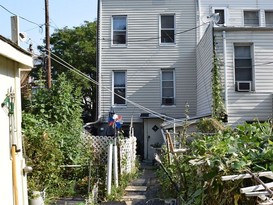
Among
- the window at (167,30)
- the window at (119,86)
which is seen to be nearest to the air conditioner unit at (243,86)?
the window at (167,30)

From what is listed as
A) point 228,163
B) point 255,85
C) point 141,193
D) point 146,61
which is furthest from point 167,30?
point 228,163

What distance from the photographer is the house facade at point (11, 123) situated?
14.9 ft

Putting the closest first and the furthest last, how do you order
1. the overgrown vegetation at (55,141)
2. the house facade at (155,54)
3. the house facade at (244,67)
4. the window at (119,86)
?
the overgrown vegetation at (55,141), the house facade at (244,67), the house facade at (155,54), the window at (119,86)

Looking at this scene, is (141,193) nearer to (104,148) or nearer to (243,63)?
(104,148)

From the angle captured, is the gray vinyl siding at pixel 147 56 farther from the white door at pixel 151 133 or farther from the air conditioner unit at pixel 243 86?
the air conditioner unit at pixel 243 86

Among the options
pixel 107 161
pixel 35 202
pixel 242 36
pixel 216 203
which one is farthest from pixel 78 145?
pixel 242 36

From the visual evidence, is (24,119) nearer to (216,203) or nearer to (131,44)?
(216,203)

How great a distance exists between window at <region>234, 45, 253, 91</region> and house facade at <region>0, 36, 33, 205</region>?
1097 centimetres

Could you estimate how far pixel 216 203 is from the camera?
400 centimetres

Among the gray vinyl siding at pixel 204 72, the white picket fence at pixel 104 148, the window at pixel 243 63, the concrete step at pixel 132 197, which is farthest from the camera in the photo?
the gray vinyl siding at pixel 204 72

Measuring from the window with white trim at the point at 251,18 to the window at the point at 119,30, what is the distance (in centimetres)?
600

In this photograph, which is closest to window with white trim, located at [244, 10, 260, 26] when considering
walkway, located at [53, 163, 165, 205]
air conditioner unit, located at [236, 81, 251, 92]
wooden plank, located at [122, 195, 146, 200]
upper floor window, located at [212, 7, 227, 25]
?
upper floor window, located at [212, 7, 227, 25]

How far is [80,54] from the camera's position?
2666 centimetres

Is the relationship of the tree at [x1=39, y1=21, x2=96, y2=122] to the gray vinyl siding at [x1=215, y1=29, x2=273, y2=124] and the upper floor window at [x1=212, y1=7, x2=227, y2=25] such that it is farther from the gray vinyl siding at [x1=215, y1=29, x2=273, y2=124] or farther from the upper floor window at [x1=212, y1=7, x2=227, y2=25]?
the gray vinyl siding at [x1=215, y1=29, x2=273, y2=124]
